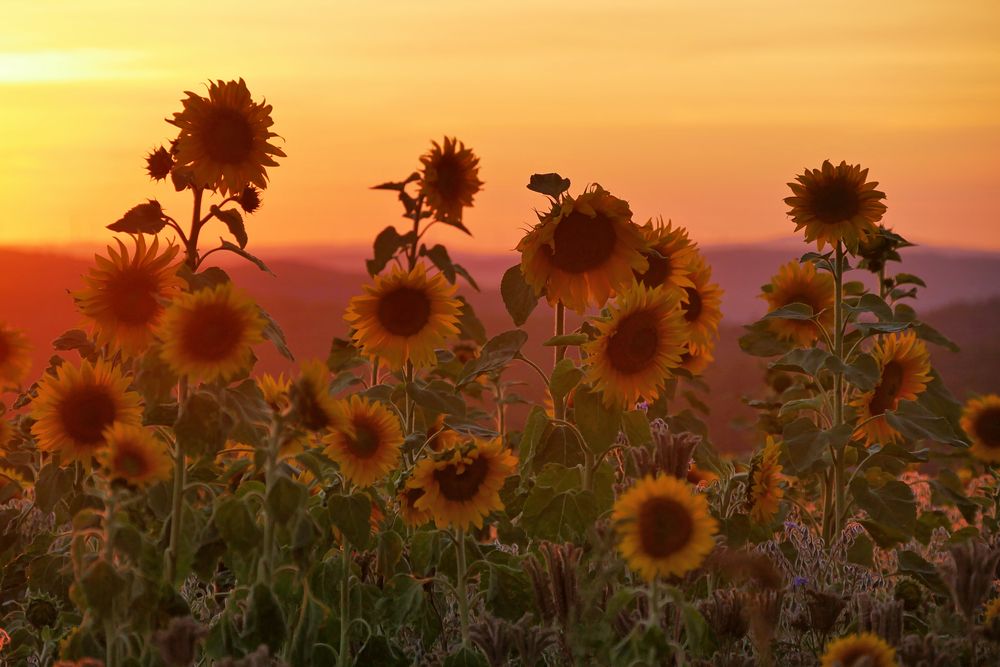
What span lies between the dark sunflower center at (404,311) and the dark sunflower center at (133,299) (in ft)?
3.32

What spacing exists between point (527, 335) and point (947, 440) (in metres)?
1.96

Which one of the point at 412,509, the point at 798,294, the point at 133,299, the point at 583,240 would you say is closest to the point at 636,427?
the point at 583,240

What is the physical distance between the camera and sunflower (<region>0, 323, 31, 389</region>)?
6891 mm

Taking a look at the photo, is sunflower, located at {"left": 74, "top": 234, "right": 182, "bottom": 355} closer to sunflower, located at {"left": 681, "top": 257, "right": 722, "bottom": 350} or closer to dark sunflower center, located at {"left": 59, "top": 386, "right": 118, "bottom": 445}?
dark sunflower center, located at {"left": 59, "top": 386, "right": 118, "bottom": 445}

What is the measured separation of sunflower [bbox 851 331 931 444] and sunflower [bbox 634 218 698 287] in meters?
1.33

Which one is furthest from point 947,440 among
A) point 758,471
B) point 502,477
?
point 502,477

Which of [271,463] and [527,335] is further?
[527,335]

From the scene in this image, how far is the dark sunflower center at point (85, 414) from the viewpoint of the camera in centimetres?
419

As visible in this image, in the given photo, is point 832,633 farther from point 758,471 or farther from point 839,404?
point 839,404

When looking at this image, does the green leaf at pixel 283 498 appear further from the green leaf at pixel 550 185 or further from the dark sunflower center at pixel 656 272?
the dark sunflower center at pixel 656 272

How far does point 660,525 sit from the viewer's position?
3.37 meters

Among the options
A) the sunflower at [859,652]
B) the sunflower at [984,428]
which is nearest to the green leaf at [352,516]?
the sunflower at [859,652]

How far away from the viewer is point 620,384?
178 inches

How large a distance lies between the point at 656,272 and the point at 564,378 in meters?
0.73
